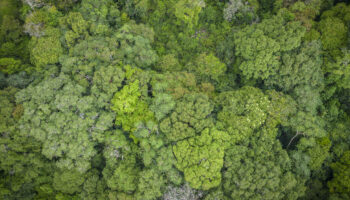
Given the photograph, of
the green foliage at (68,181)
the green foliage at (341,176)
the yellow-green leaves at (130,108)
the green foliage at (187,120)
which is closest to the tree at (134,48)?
the yellow-green leaves at (130,108)

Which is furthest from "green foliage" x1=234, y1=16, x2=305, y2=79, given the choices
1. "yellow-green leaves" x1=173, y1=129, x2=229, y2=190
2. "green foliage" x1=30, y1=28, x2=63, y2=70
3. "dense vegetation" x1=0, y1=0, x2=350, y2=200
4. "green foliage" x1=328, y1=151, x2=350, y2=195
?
"green foliage" x1=30, y1=28, x2=63, y2=70

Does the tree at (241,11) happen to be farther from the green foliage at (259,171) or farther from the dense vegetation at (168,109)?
the green foliage at (259,171)

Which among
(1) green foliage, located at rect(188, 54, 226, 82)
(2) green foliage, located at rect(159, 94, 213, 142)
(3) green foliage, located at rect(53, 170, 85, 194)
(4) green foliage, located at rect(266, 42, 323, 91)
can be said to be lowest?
(3) green foliage, located at rect(53, 170, 85, 194)

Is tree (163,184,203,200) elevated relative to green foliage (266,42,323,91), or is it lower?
lower

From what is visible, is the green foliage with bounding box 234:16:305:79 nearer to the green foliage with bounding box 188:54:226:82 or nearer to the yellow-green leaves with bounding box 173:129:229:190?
the green foliage with bounding box 188:54:226:82

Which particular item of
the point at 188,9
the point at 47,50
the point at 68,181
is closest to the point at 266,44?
the point at 188,9

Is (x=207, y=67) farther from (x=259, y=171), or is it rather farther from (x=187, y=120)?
(x=259, y=171)

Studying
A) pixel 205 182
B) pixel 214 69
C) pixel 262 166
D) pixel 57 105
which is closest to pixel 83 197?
pixel 57 105

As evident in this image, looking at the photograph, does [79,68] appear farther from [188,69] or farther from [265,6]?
[265,6]
